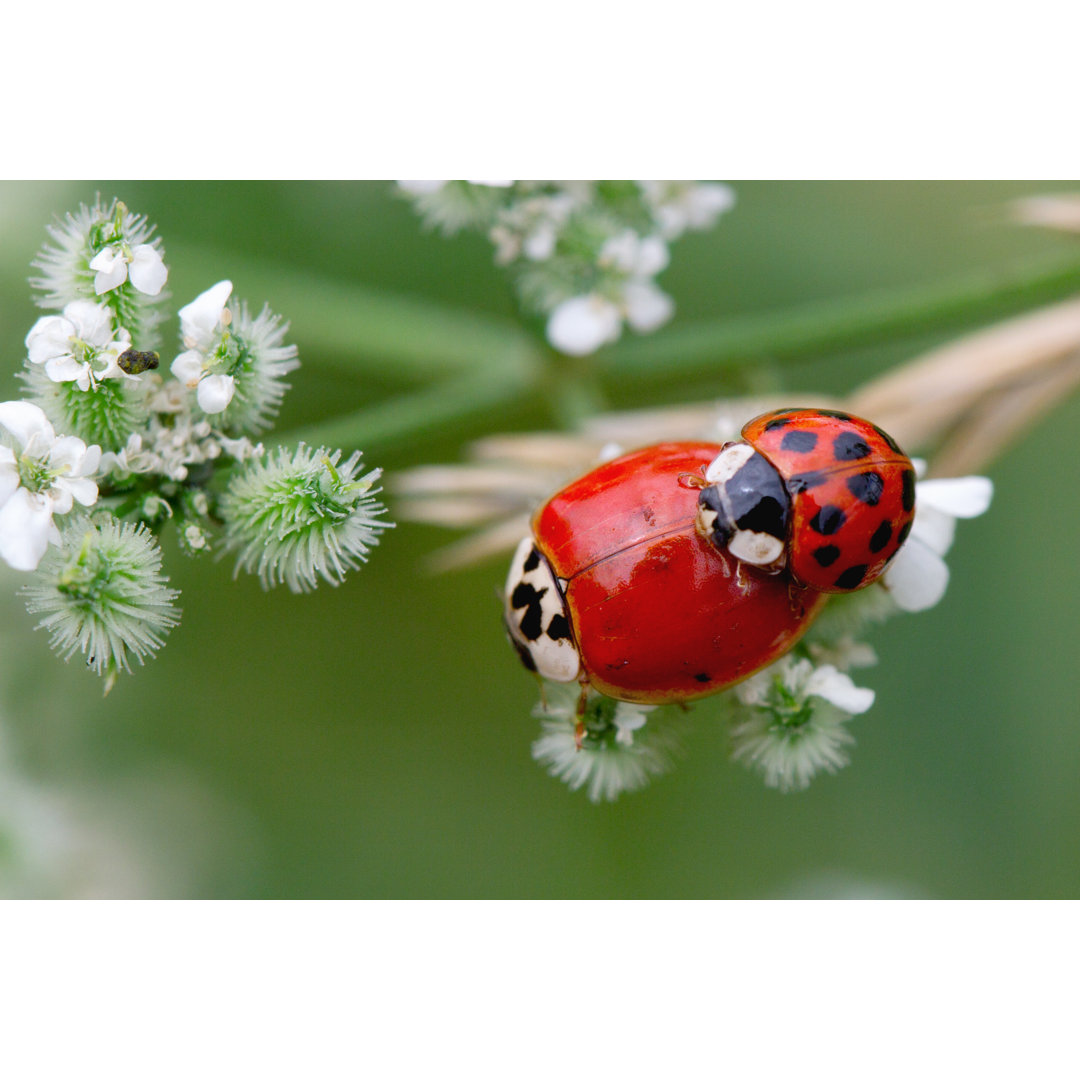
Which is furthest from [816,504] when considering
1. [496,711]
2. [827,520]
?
[496,711]

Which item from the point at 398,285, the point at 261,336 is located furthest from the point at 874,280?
the point at 261,336

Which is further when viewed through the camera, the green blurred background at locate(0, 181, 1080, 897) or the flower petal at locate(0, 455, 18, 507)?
the green blurred background at locate(0, 181, 1080, 897)

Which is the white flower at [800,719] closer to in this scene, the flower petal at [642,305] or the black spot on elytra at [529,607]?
the black spot on elytra at [529,607]

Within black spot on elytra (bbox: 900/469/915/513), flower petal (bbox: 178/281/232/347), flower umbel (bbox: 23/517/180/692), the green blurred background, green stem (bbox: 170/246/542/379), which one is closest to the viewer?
flower umbel (bbox: 23/517/180/692)

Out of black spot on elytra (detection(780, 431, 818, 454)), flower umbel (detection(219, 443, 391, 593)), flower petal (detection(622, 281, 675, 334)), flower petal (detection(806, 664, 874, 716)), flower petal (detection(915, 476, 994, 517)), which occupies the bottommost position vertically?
flower petal (detection(806, 664, 874, 716))

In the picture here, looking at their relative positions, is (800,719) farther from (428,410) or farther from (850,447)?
(428,410)

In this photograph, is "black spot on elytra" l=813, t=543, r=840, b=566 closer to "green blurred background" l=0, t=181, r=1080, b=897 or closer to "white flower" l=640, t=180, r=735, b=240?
"white flower" l=640, t=180, r=735, b=240

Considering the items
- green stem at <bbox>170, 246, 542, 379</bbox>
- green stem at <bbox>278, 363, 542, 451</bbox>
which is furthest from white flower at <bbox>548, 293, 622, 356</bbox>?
green stem at <bbox>170, 246, 542, 379</bbox>

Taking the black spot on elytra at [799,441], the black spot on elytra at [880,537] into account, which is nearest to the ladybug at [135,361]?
the black spot on elytra at [799,441]
